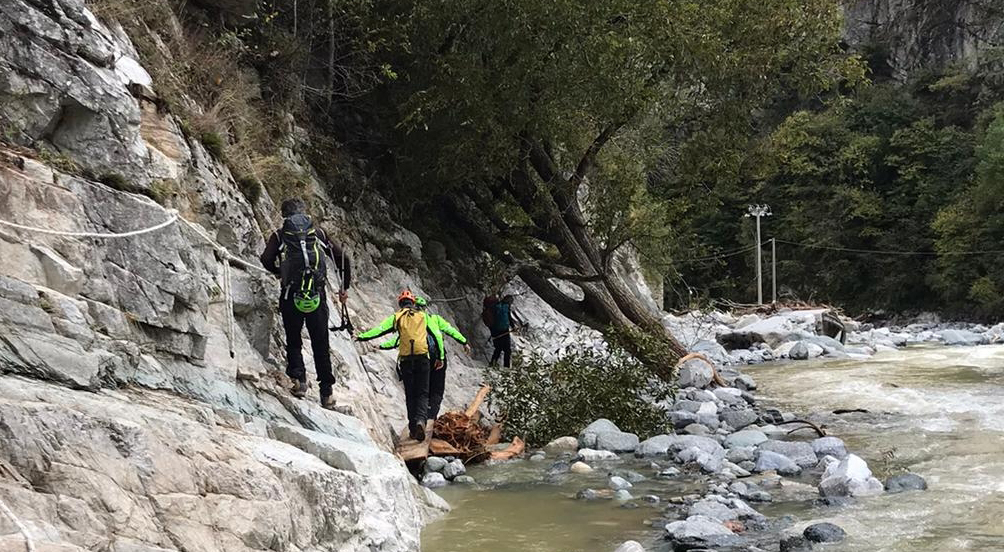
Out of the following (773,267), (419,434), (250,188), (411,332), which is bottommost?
(419,434)

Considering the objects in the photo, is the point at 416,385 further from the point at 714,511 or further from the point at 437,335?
the point at 714,511

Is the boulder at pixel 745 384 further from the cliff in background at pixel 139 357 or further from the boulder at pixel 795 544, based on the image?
the boulder at pixel 795 544

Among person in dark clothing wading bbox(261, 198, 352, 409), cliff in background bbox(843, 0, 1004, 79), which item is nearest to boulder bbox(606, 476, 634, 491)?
person in dark clothing wading bbox(261, 198, 352, 409)

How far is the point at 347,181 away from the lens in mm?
12977

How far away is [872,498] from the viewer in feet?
22.1

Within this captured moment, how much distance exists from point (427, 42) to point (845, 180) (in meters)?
42.7

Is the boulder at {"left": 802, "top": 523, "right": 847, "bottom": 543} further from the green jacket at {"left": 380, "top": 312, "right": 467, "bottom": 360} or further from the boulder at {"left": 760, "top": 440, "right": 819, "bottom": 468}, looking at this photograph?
the green jacket at {"left": 380, "top": 312, "right": 467, "bottom": 360}

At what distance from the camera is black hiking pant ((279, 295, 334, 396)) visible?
6.82 m

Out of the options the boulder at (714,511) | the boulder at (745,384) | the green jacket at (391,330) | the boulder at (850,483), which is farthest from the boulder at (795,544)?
the boulder at (745,384)

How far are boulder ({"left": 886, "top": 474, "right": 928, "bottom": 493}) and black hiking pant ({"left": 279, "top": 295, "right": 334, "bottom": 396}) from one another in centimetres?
492

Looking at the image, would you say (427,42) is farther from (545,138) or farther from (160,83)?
(160,83)

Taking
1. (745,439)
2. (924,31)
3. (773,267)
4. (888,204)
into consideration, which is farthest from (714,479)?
(924,31)

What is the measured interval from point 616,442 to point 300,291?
171 inches

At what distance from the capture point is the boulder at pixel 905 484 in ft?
22.8
